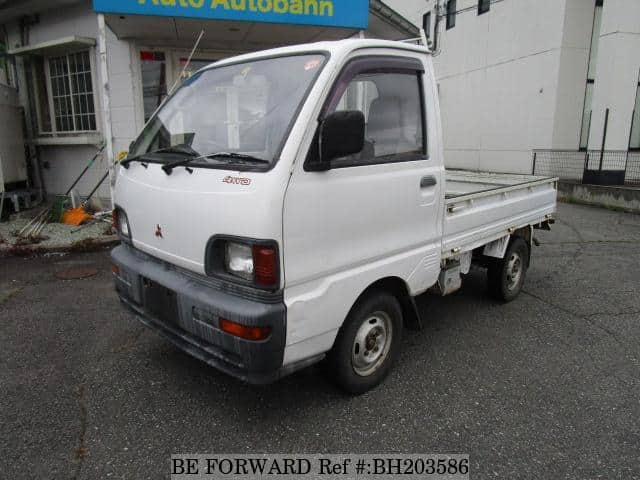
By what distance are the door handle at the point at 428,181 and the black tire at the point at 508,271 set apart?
1.80 meters

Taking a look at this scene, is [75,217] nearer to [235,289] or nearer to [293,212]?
[235,289]

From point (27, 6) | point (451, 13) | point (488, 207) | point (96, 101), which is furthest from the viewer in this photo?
point (451, 13)

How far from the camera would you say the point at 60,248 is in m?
6.57

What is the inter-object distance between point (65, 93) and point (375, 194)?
8.48 m

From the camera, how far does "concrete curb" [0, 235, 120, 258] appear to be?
6383 millimetres

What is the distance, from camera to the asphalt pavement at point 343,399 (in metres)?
2.61

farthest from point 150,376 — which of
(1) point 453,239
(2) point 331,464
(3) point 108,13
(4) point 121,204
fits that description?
(3) point 108,13

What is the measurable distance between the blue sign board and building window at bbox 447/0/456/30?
13526 millimetres

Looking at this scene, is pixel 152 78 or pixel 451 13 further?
pixel 451 13

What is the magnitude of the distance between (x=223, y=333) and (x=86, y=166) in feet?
25.1

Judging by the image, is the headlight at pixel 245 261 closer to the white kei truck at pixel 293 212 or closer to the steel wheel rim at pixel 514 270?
the white kei truck at pixel 293 212

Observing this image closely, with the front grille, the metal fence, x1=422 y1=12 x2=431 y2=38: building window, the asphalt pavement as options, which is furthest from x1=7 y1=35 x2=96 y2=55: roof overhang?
x1=422 y1=12 x2=431 y2=38: building window

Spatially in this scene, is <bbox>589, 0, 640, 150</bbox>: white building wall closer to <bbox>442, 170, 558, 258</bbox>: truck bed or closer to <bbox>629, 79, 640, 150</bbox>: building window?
<bbox>629, 79, 640, 150</bbox>: building window

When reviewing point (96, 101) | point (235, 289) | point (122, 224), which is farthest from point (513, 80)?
point (235, 289)
